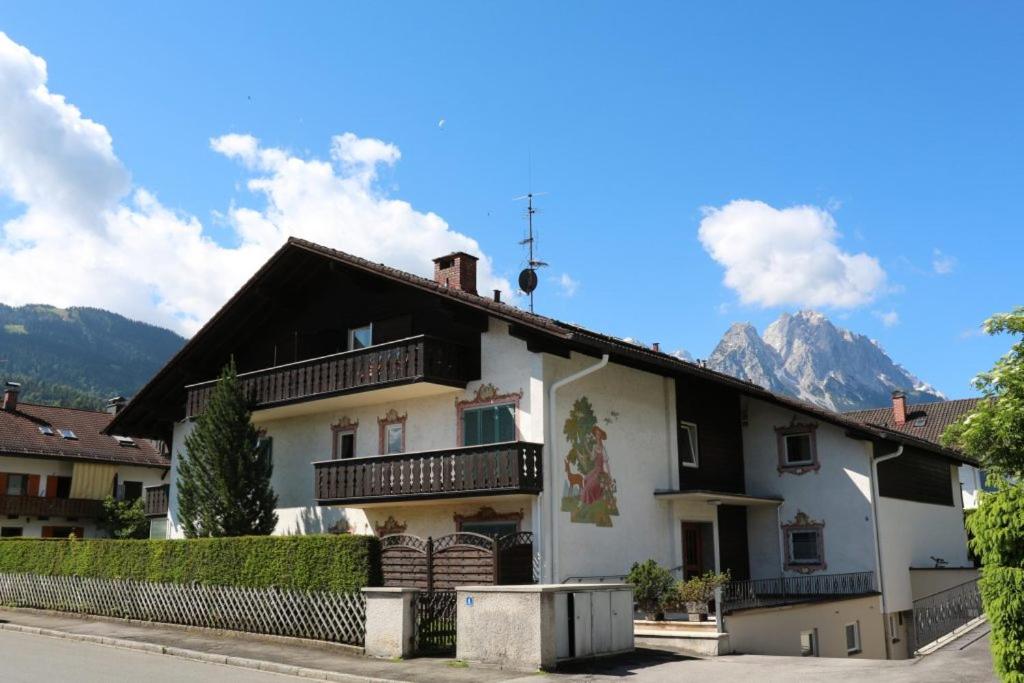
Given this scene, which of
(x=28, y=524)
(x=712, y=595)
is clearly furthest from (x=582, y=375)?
(x=28, y=524)

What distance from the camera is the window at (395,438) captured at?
24078 millimetres

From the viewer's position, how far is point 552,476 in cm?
2069

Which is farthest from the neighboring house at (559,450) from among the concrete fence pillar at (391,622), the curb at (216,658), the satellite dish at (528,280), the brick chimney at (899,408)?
the brick chimney at (899,408)

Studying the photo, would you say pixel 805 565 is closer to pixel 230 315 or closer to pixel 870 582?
pixel 870 582

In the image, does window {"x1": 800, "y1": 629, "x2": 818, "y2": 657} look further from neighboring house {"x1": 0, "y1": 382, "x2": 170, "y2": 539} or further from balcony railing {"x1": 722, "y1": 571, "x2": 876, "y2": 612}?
neighboring house {"x1": 0, "y1": 382, "x2": 170, "y2": 539}

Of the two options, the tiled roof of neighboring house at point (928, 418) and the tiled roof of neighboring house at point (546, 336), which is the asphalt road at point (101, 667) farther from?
the tiled roof of neighboring house at point (928, 418)

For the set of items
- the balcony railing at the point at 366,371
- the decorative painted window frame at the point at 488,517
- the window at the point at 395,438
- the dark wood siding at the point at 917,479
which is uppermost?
the balcony railing at the point at 366,371

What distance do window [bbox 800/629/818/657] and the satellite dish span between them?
12137 mm

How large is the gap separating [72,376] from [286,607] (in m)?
195

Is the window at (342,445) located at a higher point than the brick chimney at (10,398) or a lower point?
lower

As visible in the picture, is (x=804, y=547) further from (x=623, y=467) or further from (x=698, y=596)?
(x=698, y=596)

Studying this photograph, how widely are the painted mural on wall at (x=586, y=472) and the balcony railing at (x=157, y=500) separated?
626 inches

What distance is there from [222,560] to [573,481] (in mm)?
7876

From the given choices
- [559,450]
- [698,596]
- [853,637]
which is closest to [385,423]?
[559,450]
